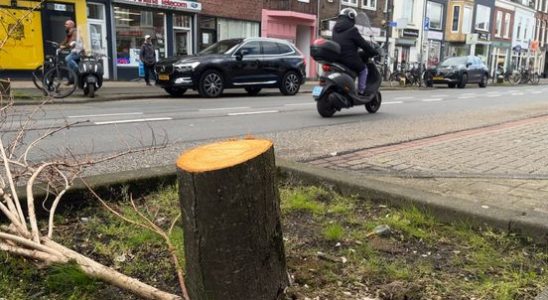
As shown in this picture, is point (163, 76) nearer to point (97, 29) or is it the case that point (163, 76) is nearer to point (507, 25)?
point (97, 29)

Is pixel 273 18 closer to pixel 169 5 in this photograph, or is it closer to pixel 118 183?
pixel 169 5

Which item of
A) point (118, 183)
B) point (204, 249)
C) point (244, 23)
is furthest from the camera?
point (244, 23)

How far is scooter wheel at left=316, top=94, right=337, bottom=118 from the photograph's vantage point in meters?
10.1

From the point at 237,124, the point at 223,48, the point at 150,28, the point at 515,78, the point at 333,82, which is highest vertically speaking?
the point at 150,28

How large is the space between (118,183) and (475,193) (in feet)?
8.87

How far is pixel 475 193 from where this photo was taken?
13.8ft

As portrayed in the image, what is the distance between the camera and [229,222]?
2.10 m

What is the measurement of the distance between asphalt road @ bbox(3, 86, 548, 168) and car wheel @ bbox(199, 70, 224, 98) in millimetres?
1583

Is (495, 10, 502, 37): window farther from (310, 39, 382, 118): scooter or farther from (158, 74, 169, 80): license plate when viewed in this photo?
(310, 39, 382, 118): scooter

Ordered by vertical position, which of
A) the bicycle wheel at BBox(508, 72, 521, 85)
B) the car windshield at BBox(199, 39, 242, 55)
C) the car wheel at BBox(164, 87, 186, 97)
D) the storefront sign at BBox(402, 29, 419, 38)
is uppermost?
the storefront sign at BBox(402, 29, 419, 38)

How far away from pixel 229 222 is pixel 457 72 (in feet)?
88.7

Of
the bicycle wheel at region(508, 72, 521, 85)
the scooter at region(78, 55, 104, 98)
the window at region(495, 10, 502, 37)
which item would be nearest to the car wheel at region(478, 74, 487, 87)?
the bicycle wheel at region(508, 72, 521, 85)

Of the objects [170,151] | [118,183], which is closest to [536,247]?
[118,183]

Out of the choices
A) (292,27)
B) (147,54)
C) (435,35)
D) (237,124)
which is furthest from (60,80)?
(435,35)
